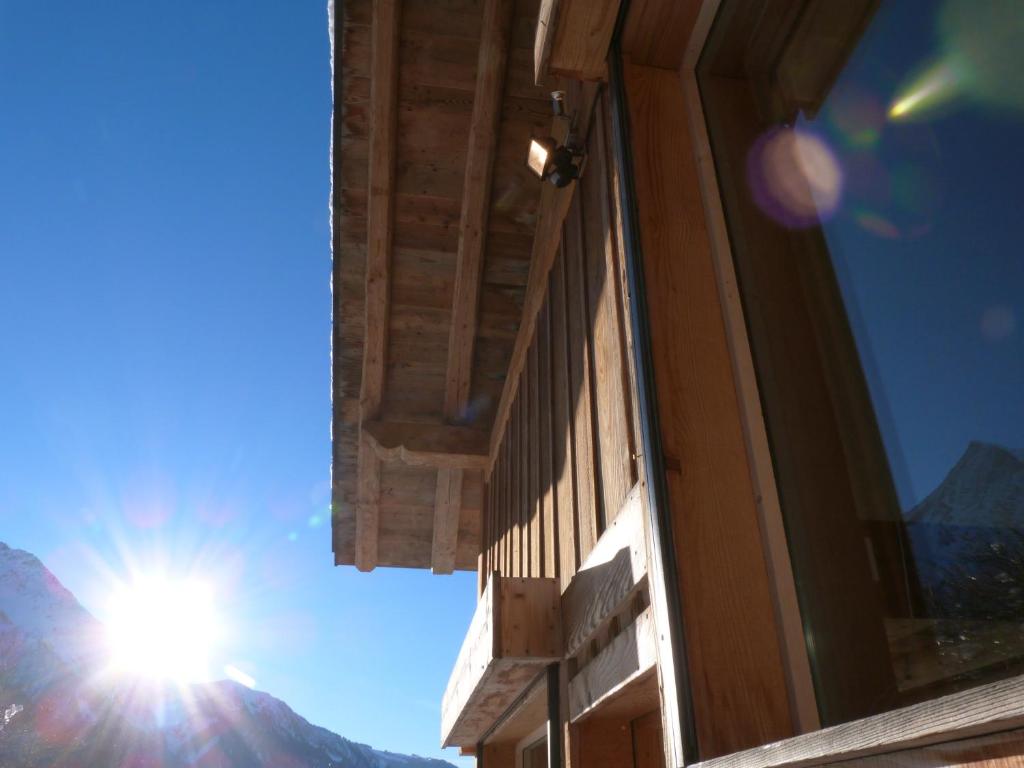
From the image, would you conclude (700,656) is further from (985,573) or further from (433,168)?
(433,168)

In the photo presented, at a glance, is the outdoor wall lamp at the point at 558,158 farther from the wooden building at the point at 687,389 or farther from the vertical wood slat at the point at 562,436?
the vertical wood slat at the point at 562,436

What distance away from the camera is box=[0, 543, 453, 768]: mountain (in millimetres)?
62688

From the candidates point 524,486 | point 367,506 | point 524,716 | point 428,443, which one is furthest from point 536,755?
point 367,506

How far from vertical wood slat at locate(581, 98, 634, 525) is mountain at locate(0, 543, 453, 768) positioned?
208ft

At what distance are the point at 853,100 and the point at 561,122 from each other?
77.2 inches

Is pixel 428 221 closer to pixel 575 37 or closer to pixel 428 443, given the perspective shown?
pixel 428 443

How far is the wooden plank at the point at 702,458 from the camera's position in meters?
1.42

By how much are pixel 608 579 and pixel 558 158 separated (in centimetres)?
149

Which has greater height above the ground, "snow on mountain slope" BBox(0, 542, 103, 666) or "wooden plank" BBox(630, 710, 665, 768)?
"snow on mountain slope" BBox(0, 542, 103, 666)

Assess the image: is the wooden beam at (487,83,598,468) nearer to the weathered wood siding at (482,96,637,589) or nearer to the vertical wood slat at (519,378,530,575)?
the weathered wood siding at (482,96,637,589)

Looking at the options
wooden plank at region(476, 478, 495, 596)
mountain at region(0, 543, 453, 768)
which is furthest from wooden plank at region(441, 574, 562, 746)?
mountain at region(0, 543, 453, 768)

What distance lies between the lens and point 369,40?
3230 mm

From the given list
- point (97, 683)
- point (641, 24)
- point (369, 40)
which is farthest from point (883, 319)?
point (97, 683)

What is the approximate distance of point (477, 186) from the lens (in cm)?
369
